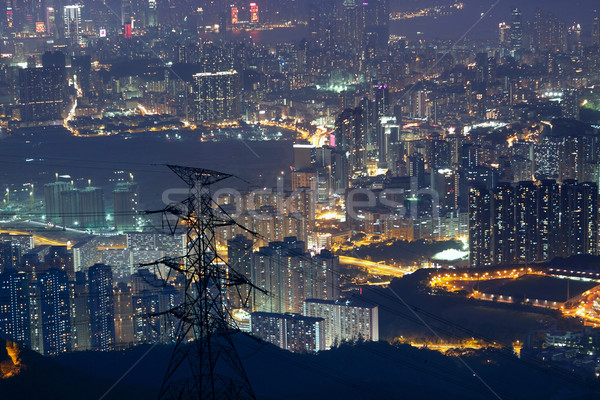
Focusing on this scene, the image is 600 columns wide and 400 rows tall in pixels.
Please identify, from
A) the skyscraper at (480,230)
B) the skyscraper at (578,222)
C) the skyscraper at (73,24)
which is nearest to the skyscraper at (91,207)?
the skyscraper at (480,230)

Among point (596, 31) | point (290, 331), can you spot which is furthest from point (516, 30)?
point (290, 331)

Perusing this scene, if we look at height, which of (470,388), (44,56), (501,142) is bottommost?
(470,388)

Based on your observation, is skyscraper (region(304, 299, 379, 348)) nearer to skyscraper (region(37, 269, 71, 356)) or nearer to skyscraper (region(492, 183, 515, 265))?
skyscraper (region(37, 269, 71, 356))

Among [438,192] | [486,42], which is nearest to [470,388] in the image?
[438,192]

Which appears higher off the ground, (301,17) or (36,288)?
(301,17)

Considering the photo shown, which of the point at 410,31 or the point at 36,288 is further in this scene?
the point at 410,31

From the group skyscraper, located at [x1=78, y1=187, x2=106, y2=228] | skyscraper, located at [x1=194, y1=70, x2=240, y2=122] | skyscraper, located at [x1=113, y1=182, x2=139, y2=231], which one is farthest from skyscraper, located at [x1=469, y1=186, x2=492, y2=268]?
skyscraper, located at [x1=194, y1=70, x2=240, y2=122]

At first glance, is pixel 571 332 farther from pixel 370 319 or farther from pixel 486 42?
pixel 486 42

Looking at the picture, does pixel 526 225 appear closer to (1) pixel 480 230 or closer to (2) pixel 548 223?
(2) pixel 548 223
